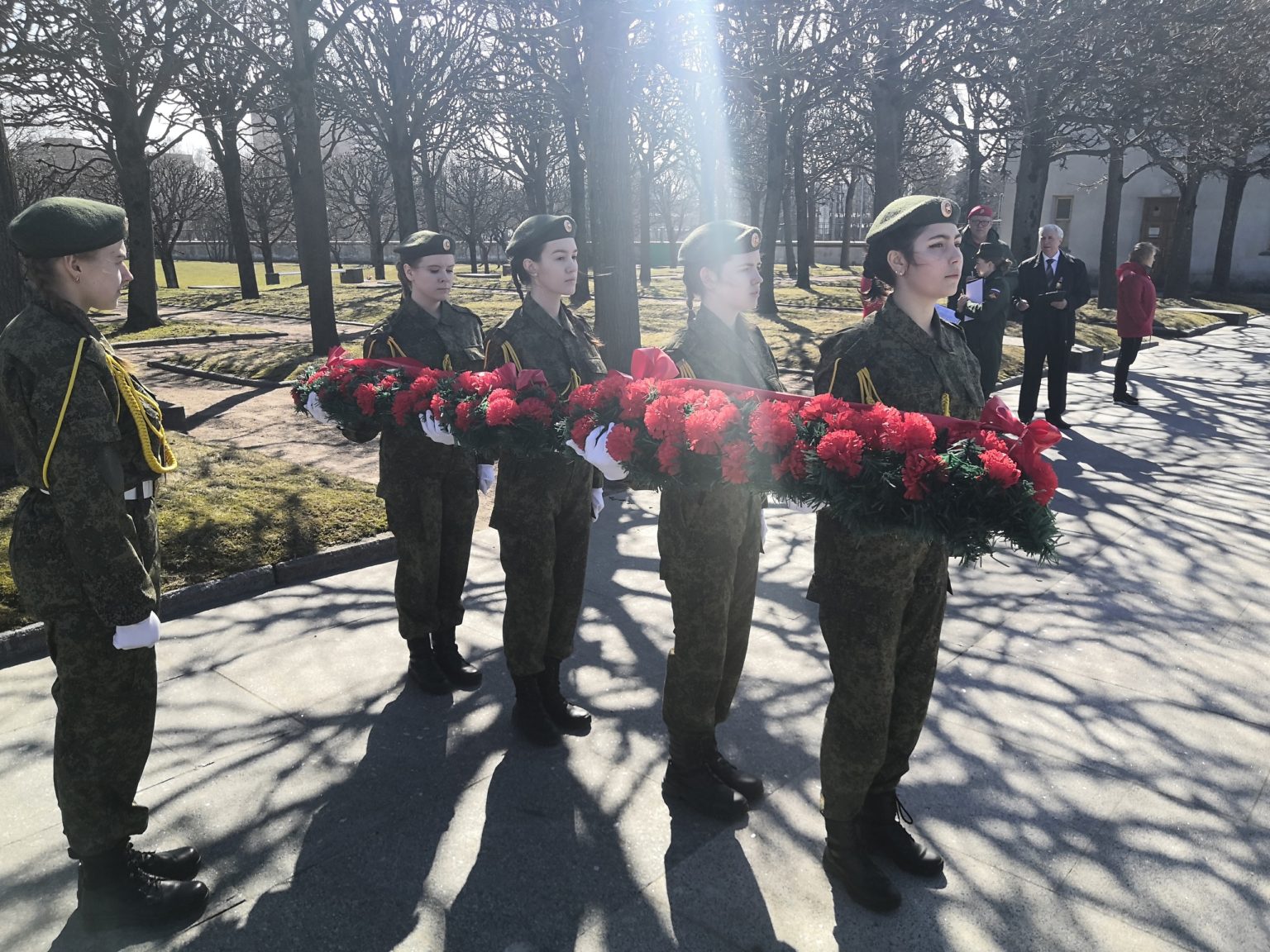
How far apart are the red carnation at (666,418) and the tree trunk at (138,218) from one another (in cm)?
1934

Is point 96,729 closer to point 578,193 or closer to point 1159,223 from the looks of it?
point 578,193

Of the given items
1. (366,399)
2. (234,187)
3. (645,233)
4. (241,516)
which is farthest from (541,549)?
(645,233)

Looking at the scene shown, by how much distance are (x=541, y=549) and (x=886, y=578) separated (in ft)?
5.13

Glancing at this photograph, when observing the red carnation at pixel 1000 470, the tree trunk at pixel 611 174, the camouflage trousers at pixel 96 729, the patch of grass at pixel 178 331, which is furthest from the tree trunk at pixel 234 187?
the red carnation at pixel 1000 470

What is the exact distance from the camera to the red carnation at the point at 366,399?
4.05m

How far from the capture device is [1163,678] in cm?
438

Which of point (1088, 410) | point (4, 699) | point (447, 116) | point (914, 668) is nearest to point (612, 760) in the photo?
point (914, 668)

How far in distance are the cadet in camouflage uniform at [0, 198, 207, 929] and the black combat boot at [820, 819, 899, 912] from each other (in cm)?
204

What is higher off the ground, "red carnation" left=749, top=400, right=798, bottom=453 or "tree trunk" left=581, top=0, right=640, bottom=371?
"tree trunk" left=581, top=0, right=640, bottom=371

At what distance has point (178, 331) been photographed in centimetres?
1942

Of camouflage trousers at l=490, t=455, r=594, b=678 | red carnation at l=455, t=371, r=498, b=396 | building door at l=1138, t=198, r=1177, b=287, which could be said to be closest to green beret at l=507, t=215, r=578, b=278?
red carnation at l=455, t=371, r=498, b=396

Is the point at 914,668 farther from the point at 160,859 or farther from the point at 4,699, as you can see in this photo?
the point at 4,699

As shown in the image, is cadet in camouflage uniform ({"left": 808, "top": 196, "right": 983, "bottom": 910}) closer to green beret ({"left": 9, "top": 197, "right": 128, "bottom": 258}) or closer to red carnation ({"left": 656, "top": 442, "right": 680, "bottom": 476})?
red carnation ({"left": 656, "top": 442, "right": 680, "bottom": 476})

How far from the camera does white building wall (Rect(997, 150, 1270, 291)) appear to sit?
30.6 metres
